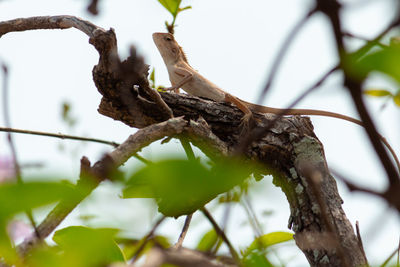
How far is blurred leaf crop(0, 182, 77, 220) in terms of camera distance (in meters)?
0.51

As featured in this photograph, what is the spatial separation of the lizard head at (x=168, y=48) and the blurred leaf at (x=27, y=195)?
5137mm

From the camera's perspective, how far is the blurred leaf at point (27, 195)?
0.51 meters

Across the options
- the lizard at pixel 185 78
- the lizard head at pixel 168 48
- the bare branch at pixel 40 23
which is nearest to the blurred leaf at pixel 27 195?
the bare branch at pixel 40 23

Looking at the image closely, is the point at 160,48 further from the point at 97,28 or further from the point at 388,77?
the point at 388,77

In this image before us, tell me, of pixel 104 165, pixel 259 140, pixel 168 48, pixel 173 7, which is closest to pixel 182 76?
pixel 168 48

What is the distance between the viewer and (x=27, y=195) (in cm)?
51

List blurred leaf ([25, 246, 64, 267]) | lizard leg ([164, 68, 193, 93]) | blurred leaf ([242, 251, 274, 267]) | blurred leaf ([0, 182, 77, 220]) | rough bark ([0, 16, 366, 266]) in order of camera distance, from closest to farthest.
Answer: blurred leaf ([0, 182, 77, 220]) → blurred leaf ([25, 246, 64, 267]) → blurred leaf ([242, 251, 274, 267]) → rough bark ([0, 16, 366, 266]) → lizard leg ([164, 68, 193, 93])

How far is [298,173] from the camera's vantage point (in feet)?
7.97

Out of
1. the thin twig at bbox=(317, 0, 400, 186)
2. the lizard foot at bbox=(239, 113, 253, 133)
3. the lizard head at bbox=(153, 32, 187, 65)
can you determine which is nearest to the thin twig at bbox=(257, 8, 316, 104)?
the thin twig at bbox=(317, 0, 400, 186)

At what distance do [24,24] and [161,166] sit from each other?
2.27 metres

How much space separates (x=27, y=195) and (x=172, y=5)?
88.5 inches

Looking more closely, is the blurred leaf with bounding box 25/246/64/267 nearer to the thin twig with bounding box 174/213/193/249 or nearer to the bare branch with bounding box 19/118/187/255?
the bare branch with bounding box 19/118/187/255

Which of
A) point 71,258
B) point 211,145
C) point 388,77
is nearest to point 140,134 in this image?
point 211,145

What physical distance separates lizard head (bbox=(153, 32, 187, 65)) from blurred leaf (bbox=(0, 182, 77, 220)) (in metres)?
5.14
